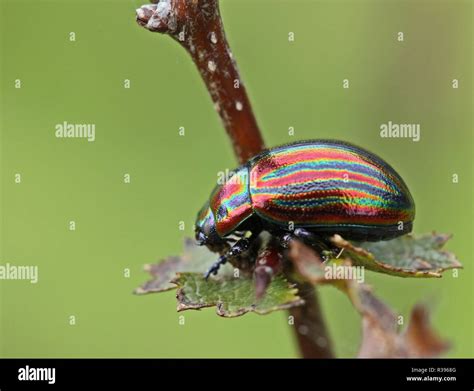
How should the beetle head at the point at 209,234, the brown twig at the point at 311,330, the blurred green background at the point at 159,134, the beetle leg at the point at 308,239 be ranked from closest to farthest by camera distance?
1. the beetle leg at the point at 308,239
2. the brown twig at the point at 311,330
3. the beetle head at the point at 209,234
4. the blurred green background at the point at 159,134

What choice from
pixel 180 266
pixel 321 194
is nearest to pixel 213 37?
pixel 321 194

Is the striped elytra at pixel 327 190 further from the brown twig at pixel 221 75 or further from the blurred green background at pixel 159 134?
the blurred green background at pixel 159 134

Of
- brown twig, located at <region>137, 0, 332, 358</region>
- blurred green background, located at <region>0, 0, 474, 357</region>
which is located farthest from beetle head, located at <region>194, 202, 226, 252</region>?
blurred green background, located at <region>0, 0, 474, 357</region>

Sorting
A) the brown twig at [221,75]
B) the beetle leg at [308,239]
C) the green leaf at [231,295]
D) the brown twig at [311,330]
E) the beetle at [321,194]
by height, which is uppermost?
the brown twig at [221,75]

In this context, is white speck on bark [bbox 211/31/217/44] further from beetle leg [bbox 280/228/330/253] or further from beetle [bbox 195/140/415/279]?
beetle leg [bbox 280/228/330/253]

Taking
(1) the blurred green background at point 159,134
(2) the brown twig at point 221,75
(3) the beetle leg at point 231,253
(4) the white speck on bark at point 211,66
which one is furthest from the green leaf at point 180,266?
(1) the blurred green background at point 159,134

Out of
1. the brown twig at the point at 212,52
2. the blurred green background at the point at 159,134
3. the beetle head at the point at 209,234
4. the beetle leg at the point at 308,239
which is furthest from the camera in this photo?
the blurred green background at the point at 159,134
